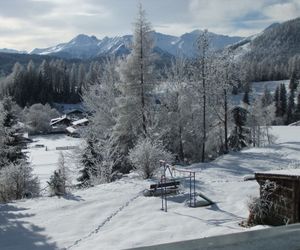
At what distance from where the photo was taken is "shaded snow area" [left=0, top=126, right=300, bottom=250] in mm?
12562

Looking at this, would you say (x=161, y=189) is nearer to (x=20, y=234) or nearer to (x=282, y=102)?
(x=20, y=234)

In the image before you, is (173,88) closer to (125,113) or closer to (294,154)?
(125,113)

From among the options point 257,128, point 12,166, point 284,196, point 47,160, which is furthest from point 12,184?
point 257,128

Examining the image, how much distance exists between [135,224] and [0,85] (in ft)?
375

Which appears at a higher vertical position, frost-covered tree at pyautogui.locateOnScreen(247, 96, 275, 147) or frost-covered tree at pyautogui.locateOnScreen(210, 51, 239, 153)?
frost-covered tree at pyautogui.locateOnScreen(210, 51, 239, 153)

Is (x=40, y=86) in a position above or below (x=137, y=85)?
above

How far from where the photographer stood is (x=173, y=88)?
132 ft

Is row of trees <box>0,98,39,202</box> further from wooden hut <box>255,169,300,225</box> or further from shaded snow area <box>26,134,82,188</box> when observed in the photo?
wooden hut <box>255,169,300,225</box>

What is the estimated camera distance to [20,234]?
45.0 ft

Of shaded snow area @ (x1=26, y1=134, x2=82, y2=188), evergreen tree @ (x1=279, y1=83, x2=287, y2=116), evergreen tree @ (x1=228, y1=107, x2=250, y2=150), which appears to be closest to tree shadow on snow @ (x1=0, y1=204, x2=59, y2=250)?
shaded snow area @ (x1=26, y1=134, x2=82, y2=188)

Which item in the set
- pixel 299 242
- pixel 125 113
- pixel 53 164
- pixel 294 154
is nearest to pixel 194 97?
pixel 125 113

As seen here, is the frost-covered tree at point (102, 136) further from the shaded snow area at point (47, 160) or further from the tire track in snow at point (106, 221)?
the tire track in snow at point (106, 221)

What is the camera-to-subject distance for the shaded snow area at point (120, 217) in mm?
12562

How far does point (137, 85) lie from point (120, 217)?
2017 cm
